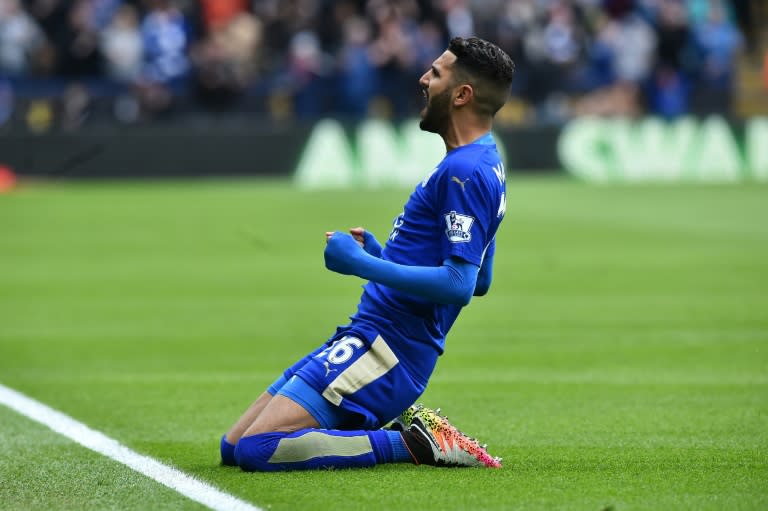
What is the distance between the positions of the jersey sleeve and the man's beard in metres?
0.31

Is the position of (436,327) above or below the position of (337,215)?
above

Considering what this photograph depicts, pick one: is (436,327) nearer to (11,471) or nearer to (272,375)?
(11,471)

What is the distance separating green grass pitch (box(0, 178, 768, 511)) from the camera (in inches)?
249

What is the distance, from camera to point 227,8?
1161 inches

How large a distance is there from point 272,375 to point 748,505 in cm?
490

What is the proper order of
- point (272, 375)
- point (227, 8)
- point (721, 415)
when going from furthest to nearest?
point (227, 8) < point (272, 375) < point (721, 415)

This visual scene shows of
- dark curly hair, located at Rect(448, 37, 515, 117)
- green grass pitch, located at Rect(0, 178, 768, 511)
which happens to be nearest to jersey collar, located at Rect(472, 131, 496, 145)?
dark curly hair, located at Rect(448, 37, 515, 117)

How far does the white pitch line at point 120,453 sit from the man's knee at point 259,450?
0.27 meters

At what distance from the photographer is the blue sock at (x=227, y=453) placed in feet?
22.3

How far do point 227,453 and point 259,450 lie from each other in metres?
0.35

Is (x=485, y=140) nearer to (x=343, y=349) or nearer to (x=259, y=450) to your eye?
(x=343, y=349)

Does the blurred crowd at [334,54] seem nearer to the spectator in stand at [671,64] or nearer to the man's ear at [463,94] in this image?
the spectator in stand at [671,64]

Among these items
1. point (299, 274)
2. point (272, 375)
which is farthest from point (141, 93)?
point (272, 375)

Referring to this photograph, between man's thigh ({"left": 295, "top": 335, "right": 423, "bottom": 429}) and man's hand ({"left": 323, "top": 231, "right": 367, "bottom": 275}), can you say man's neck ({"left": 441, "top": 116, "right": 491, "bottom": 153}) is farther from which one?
man's thigh ({"left": 295, "top": 335, "right": 423, "bottom": 429})
